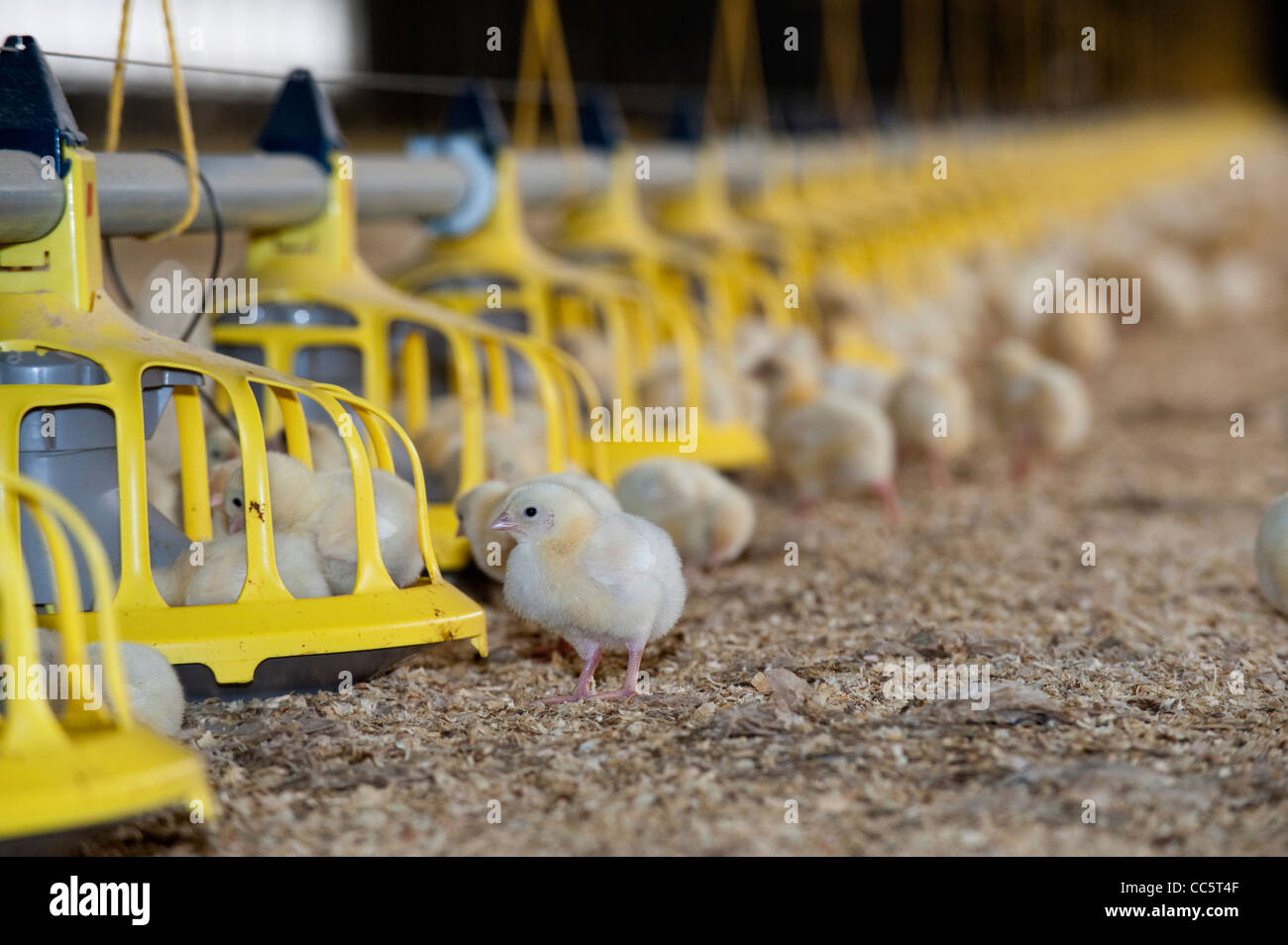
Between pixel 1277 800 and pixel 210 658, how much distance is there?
179cm

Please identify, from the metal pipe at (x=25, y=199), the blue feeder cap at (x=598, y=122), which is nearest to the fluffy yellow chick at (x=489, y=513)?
the metal pipe at (x=25, y=199)

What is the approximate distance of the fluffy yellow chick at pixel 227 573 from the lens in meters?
2.92

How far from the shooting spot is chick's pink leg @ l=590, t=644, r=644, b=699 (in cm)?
305

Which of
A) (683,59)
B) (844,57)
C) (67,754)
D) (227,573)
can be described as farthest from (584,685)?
(844,57)

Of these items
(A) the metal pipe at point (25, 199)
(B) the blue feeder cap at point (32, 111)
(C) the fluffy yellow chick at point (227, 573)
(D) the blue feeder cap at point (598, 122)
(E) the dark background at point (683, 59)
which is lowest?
(C) the fluffy yellow chick at point (227, 573)

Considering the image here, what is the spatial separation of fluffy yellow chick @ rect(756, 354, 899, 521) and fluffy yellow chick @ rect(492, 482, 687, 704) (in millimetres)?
1920

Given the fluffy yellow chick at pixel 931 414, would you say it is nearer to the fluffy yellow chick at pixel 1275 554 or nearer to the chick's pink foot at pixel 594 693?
the fluffy yellow chick at pixel 1275 554

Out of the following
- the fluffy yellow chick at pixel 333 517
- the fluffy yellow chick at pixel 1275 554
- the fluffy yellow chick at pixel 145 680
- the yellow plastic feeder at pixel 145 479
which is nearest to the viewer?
the fluffy yellow chick at pixel 145 680

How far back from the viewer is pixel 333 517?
10.2 ft

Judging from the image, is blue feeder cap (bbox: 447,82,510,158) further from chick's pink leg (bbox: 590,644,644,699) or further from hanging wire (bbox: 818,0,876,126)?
hanging wire (bbox: 818,0,876,126)

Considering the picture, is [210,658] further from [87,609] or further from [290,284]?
[290,284]

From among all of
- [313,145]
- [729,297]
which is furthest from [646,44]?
[313,145]

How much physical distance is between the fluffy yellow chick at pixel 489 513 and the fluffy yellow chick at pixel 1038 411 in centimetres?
259
